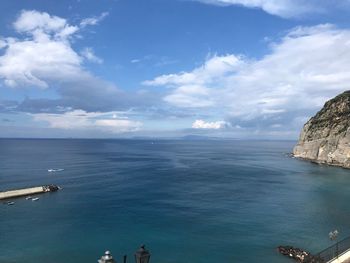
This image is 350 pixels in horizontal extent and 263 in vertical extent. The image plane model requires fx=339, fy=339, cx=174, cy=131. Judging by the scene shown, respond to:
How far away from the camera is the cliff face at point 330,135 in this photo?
14891cm

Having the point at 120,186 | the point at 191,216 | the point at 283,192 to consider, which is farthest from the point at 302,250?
the point at 120,186

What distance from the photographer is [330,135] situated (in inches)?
6309

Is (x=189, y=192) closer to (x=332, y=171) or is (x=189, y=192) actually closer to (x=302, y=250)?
(x=302, y=250)

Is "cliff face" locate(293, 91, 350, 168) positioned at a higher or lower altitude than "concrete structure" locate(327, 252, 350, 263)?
higher

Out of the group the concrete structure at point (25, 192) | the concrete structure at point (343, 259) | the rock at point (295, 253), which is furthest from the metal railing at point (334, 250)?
the concrete structure at point (25, 192)

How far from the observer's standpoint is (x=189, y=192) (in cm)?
9131

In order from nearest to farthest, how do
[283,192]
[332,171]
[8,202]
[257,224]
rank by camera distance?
[257,224], [8,202], [283,192], [332,171]

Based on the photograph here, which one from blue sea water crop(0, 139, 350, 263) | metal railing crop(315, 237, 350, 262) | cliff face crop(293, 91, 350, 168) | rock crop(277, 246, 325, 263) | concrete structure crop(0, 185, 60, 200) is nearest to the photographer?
metal railing crop(315, 237, 350, 262)

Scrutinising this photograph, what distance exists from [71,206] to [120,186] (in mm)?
28328

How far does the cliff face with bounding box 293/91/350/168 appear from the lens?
5863 inches

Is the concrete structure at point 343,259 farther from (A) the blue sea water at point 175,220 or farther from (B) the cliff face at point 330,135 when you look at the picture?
(B) the cliff face at point 330,135

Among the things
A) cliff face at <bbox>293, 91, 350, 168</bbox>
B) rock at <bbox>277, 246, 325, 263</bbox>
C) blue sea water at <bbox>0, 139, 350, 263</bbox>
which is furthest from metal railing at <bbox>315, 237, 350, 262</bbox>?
cliff face at <bbox>293, 91, 350, 168</bbox>

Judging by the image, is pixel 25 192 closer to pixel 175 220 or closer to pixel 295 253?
pixel 175 220

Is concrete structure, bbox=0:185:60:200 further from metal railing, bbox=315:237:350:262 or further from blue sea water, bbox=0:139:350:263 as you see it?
metal railing, bbox=315:237:350:262
